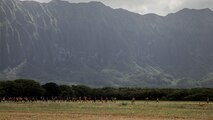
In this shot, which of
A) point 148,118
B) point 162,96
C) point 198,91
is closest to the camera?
point 148,118

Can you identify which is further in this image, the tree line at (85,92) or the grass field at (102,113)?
the tree line at (85,92)

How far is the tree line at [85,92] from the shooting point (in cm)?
13098

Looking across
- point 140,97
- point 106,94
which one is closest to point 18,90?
point 106,94

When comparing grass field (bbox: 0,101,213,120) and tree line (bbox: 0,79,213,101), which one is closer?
grass field (bbox: 0,101,213,120)

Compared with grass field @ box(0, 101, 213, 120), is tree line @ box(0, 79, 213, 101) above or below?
above

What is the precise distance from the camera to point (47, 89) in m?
148

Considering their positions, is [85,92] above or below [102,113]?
above

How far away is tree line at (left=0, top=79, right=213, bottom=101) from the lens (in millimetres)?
130975

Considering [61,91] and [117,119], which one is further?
[61,91]

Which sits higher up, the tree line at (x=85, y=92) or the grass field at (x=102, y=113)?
the tree line at (x=85, y=92)

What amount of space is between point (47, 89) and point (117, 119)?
100939 mm

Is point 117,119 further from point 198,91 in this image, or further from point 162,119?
point 198,91

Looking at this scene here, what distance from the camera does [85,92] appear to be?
15488 centimetres

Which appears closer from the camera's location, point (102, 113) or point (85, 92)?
point (102, 113)
